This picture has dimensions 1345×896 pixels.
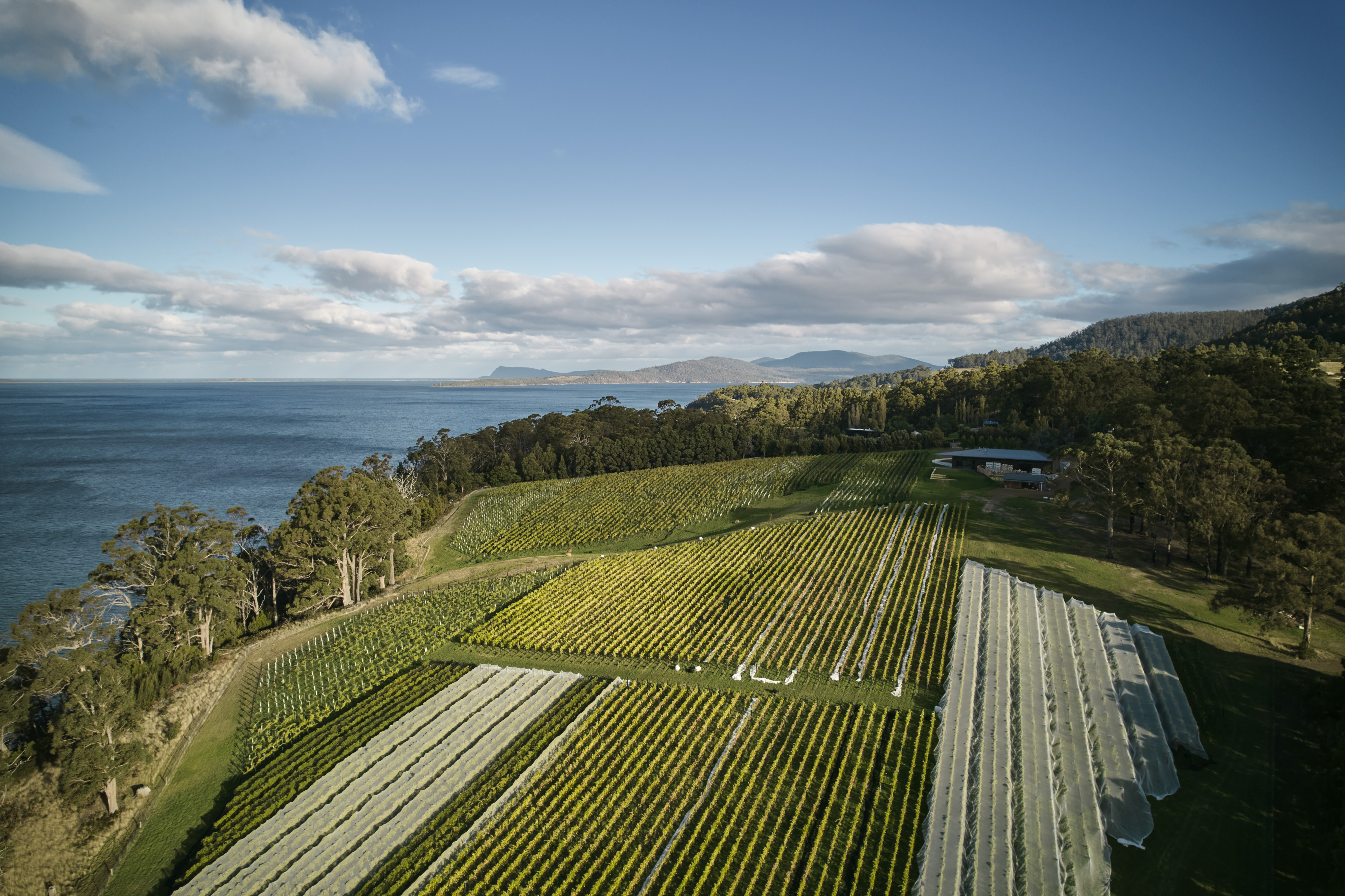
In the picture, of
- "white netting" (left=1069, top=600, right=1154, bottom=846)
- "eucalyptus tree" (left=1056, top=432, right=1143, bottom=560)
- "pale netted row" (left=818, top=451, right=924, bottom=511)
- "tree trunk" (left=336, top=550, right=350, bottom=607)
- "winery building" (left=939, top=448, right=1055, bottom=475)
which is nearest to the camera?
"white netting" (left=1069, top=600, right=1154, bottom=846)

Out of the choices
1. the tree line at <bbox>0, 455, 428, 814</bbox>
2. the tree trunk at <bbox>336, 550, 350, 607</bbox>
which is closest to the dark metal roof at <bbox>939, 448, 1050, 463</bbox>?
the tree line at <bbox>0, 455, 428, 814</bbox>

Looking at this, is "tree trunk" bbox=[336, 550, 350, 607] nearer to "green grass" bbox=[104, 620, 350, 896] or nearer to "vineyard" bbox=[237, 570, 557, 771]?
"vineyard" bbox=[237, 570, 557, 771]

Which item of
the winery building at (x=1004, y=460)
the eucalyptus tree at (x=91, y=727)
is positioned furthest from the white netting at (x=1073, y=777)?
the winery building at (x=1004, y=460)

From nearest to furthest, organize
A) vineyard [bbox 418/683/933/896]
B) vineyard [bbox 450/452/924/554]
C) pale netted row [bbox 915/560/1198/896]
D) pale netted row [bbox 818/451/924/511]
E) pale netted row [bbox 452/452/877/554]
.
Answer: pale netted row [bbox 915/560/1198/896] → vineyard [bbox 418/683/933/896] → pale netted row [bbox 452/452/877/554] → vineyard [bbox 450/452/924/554] → pale netted row [bbox 818/451/924/511]

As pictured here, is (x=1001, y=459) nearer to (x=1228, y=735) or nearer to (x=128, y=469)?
(x=1228, y=735)

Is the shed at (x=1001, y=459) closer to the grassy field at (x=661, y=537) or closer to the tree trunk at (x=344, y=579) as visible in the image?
the grassy field at (x=661, y=537)

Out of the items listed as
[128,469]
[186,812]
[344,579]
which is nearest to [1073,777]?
[186,812]

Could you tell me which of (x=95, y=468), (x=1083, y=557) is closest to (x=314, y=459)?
(x=95, y=468)
